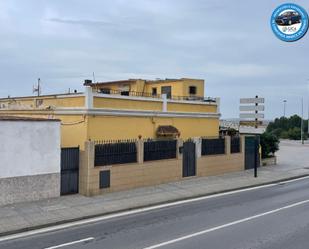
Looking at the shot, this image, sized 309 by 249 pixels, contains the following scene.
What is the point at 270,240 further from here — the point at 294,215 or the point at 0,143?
the point at 0,143

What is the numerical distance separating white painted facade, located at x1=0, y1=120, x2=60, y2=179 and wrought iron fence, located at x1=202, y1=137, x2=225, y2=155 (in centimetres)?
866

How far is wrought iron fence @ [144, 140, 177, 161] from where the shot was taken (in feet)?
64.7

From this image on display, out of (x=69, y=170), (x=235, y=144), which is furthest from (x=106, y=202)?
(x=235, y=144)

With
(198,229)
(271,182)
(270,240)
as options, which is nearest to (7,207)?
(198,229)

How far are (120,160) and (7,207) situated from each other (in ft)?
17.0

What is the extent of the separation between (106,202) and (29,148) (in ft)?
11.1

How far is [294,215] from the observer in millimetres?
13820

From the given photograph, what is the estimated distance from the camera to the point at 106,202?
52.9ft

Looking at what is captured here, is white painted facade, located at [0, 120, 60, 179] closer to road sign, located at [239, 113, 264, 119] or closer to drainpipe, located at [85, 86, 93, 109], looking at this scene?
drainpipe, located at [85, 86, 93, 109]

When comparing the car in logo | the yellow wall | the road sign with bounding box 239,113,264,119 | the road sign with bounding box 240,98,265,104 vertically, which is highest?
the car in logo

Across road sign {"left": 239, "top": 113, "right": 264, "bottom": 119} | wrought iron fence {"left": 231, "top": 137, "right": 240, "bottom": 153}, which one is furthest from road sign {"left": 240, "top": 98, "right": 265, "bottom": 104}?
wrought iron fence {"left": 231, "top": 137, "right": 240, "bottom": 153}

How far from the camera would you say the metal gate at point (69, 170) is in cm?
A: 1720

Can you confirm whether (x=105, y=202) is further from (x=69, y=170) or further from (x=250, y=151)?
(x=250, y=151)

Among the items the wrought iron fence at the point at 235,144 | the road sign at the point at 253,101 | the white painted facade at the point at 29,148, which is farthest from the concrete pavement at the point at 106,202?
the road sign at the point at 253,101
